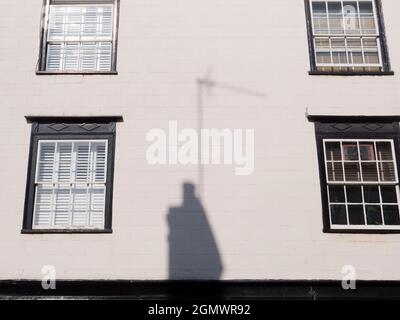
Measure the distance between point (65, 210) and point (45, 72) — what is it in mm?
2648

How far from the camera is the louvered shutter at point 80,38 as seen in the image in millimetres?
10039

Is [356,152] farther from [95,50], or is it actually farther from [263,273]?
[95,50]

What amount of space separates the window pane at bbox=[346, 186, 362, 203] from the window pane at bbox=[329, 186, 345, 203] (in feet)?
0.35

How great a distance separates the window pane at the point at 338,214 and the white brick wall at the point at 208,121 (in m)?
0.30

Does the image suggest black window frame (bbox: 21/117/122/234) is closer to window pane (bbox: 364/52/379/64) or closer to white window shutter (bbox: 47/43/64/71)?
white window shutter (bbox: 47/43/64/71)

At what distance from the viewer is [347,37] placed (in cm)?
1012

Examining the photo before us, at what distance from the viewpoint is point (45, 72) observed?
965 centimetres

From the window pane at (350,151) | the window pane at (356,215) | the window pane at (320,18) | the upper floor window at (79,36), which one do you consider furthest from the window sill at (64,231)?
the window pane at (320,18)

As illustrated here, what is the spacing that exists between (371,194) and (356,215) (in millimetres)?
475

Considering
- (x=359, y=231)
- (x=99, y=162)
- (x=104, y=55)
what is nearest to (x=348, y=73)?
(x=359, y=231)

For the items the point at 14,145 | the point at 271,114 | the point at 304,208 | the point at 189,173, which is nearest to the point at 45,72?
the point at 14,145

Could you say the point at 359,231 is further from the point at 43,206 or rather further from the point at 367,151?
the point at 43,206

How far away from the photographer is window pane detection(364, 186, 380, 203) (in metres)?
8.98
